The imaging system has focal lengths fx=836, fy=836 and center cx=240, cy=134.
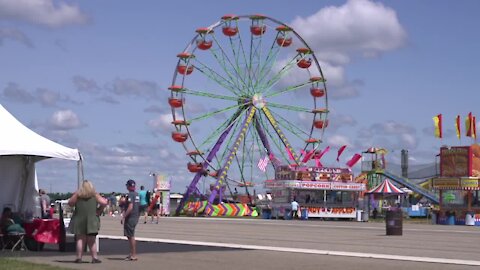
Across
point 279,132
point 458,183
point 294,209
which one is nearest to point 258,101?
point 279,132

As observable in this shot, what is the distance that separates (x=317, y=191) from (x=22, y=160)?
3968cm

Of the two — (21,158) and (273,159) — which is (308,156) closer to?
(273,159)

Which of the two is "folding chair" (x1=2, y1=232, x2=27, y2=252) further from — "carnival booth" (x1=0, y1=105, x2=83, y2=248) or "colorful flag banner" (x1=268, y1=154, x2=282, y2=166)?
"colorful flag banner" (x1=268, y1=154, x2=282, y2=166)

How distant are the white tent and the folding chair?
64.5 inches

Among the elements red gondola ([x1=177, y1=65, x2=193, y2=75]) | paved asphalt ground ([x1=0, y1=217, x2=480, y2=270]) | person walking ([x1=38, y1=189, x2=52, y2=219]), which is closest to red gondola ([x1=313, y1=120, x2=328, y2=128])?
red gondola ([x1=177, y1=65, x2=193, y2=75])

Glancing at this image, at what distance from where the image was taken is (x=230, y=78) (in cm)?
6450

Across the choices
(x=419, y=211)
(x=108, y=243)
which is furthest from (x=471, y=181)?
(x=108, y=243)

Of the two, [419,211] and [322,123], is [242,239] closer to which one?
[322,123]

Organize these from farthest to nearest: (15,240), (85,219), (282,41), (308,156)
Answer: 1. (308,156)
2. (282,41)
3. (15,240)
4. (85,219)

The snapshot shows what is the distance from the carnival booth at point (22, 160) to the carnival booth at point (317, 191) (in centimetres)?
3543

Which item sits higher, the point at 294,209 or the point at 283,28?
the point at 283,28

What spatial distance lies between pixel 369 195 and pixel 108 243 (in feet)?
137

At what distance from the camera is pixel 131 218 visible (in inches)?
607

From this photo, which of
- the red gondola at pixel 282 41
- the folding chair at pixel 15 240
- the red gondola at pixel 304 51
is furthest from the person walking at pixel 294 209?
the folding chair at pixel 15 240
